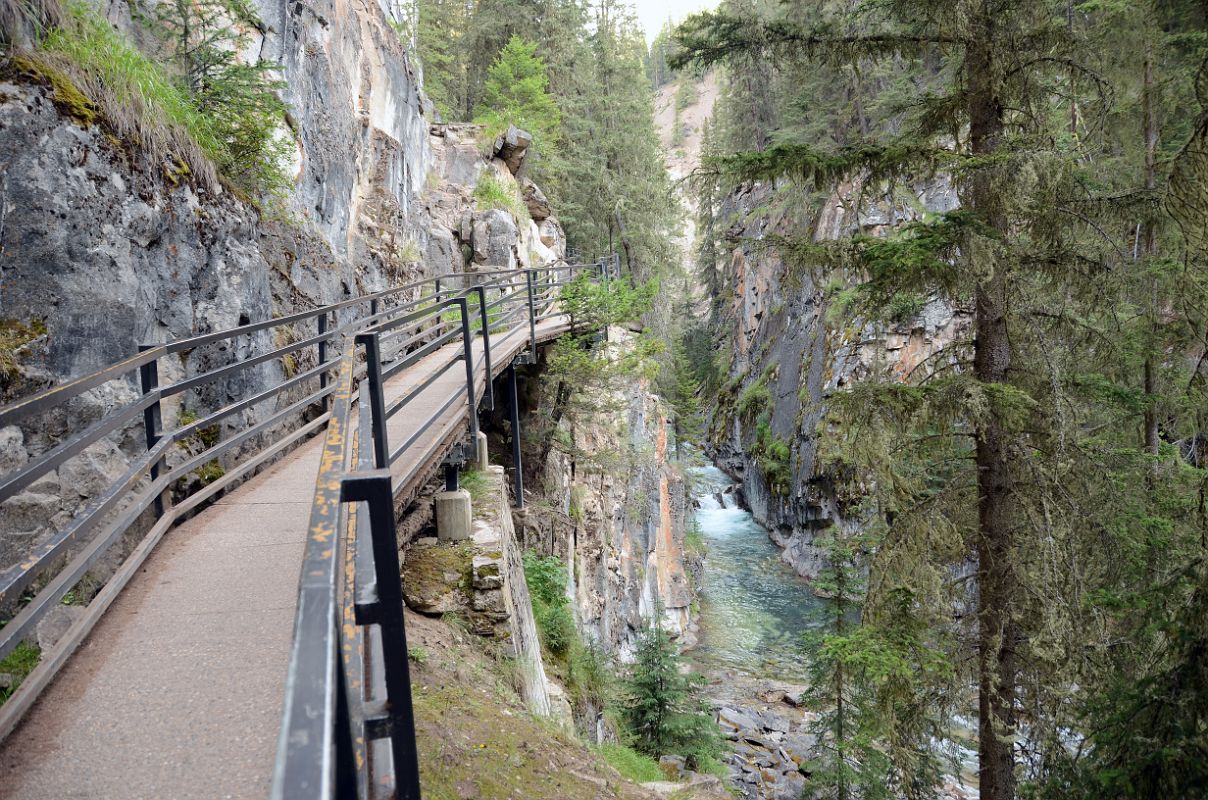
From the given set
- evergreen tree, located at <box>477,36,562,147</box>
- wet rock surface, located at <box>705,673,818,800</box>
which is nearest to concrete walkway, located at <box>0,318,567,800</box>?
wet rock surface, located at <box>705,673,818,800</box>

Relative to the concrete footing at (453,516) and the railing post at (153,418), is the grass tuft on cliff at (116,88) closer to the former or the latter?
the railing post at (153,418)

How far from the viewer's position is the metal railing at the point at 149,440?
8.61ft

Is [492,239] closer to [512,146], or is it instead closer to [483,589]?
[512,146]

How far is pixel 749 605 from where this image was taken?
22969 millimetres

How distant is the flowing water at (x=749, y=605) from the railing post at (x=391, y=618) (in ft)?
53.7

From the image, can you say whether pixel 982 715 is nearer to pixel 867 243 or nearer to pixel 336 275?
pixel 867 243

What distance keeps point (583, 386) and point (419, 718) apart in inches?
332

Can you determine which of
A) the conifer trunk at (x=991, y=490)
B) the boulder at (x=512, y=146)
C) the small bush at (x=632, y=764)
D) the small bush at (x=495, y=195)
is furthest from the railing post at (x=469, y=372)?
the boulder at (x=512, y=146)

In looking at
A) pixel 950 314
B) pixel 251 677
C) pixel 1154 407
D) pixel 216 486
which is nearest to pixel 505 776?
pixel 251 677

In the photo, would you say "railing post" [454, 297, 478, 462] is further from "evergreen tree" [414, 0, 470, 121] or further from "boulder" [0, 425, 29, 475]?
"evergreen tree" [414, 0, 470, 121]

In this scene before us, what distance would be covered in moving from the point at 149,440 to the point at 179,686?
209cm

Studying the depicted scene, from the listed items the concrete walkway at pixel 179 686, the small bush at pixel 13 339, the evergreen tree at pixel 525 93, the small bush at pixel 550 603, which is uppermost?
the evergreen tree at pixel 525 93

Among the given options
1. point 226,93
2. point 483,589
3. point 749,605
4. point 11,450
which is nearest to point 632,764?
point 483,589

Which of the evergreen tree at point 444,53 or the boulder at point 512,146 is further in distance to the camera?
the evergreen tree at point 444,53
